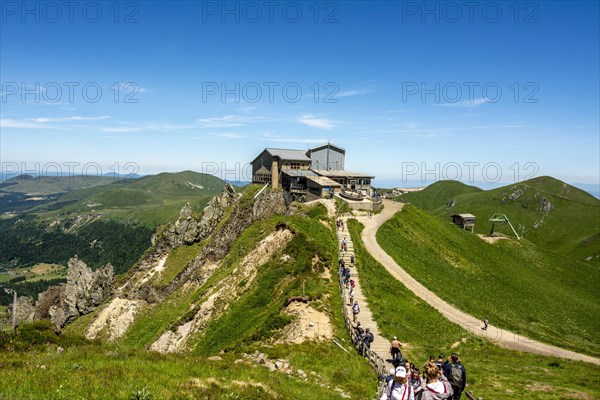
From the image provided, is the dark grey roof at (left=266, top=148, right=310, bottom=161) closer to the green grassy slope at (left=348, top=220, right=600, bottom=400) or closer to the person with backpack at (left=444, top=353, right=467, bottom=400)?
the green grassy slope at (left=348, top=220, right=600, bottom=400)

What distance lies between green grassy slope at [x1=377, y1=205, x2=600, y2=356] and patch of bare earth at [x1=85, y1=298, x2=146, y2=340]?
158 ft

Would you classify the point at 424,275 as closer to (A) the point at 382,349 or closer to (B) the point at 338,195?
(A) the point at 382,349

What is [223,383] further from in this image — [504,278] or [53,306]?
[53,306]

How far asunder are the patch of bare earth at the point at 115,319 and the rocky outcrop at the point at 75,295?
16.0 metres

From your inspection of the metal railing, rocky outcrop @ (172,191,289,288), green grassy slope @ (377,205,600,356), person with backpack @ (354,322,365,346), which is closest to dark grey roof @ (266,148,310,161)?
rocky outcrop @ (172,191,289,288)

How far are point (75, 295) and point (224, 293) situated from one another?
200ft

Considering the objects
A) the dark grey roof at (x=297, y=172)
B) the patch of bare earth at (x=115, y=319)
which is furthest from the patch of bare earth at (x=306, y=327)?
the dark grey roof at (x=297, y=172)

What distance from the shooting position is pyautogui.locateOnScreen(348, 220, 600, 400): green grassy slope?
25469 mm

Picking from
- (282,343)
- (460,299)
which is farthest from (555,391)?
(460,299)

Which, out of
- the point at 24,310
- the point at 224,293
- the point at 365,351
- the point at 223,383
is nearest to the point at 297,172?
the point at 224,293

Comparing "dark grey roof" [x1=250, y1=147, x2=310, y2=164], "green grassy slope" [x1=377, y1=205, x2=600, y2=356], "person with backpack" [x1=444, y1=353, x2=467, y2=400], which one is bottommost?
"green grassy slope" [x1=377, y1=205, x2=600, y2=356]

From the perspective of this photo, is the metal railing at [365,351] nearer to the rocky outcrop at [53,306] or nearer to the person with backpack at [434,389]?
the person with backpack at [434,389]

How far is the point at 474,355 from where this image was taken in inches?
1298

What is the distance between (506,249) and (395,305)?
6133 cm
